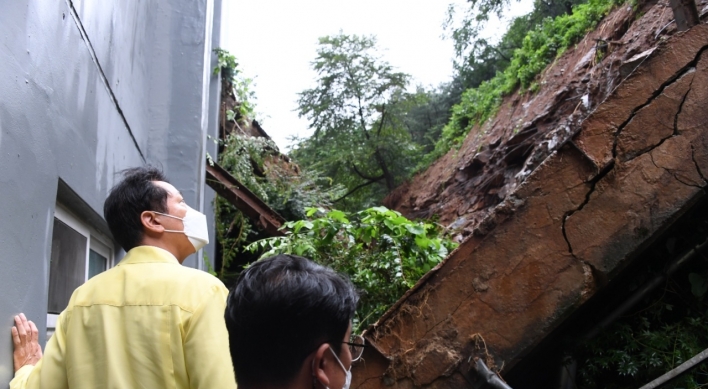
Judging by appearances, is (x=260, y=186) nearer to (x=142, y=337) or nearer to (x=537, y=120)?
(x=537, y=120)

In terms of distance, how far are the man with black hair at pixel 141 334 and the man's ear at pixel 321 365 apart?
2.83ft

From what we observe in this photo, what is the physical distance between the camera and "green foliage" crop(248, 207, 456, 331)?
5.25 meters

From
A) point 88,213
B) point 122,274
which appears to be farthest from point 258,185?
point 122,274

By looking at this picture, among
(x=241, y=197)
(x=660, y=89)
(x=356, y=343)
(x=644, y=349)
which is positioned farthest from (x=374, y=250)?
(x=241, y=197)

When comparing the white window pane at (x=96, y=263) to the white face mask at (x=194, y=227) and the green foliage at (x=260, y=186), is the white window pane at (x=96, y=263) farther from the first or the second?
the green foliage at (x=260, y=186)

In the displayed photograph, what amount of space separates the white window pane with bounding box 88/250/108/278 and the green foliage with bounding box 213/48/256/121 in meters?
7.30

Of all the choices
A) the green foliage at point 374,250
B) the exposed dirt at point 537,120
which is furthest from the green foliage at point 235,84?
the green foliage at point 374,250

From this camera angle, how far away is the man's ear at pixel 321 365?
1286mm

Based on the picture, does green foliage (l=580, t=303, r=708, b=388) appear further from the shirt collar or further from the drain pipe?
the shirt collar

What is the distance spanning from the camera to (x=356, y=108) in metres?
20.2

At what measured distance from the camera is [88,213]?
389cm

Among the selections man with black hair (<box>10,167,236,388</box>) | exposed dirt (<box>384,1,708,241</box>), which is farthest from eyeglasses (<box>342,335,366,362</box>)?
exposed dirt (<box>384,1,708,241</box>)

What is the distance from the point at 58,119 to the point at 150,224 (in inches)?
37.1

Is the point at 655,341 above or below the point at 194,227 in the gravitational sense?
below
